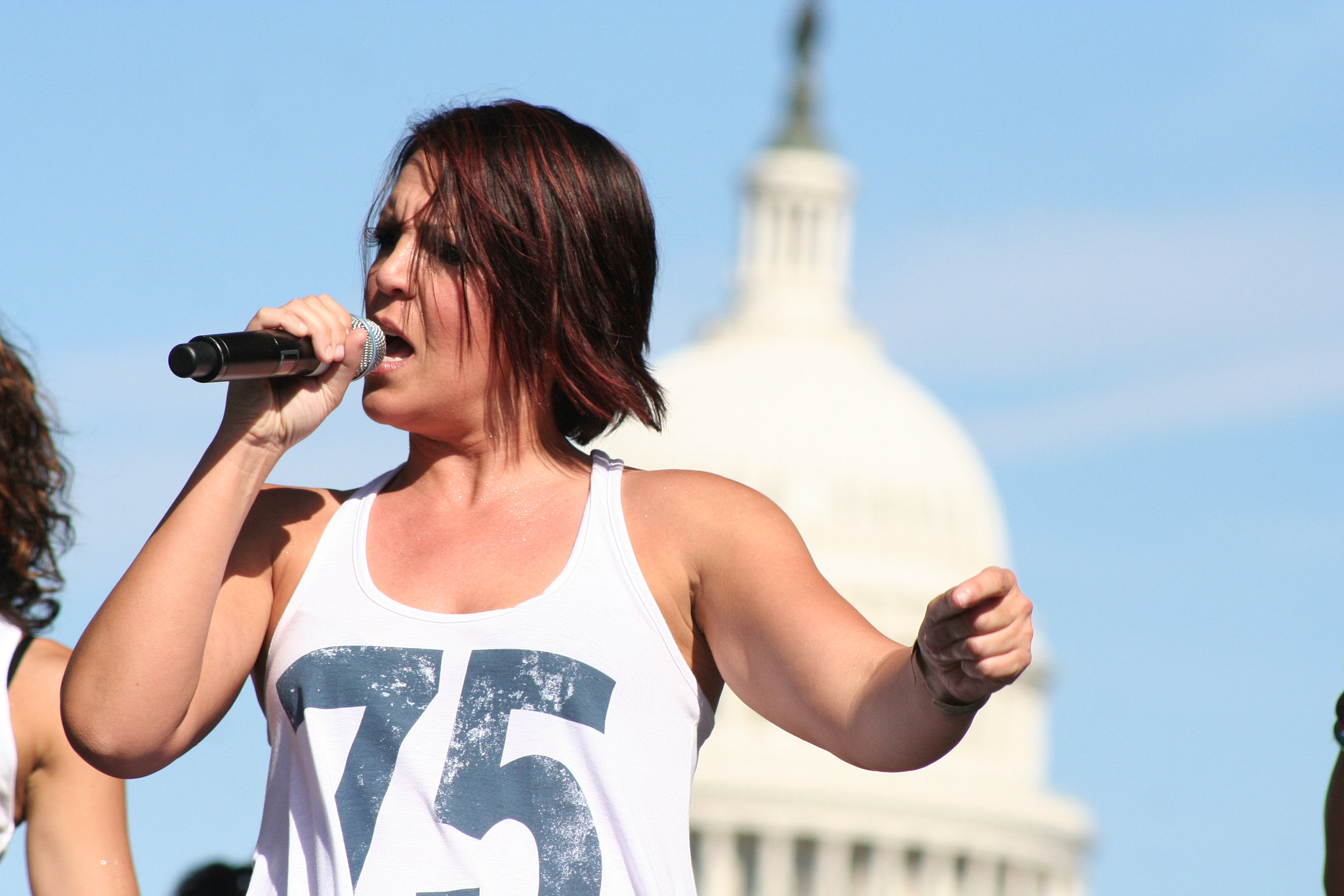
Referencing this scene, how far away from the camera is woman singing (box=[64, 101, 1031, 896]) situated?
3.67m

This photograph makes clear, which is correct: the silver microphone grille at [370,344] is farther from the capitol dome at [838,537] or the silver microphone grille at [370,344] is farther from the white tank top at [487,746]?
the capitol dome at [838,537]

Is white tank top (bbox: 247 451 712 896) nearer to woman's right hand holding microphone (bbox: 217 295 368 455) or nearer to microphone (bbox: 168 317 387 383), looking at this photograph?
woman's right hand holding microphone (bbox: 217 295 368 455)

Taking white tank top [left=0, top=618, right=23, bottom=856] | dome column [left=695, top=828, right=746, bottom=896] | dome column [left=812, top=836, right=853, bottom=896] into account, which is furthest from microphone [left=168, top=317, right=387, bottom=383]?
dome column [left=812, top=836, right=853, bottom=896]

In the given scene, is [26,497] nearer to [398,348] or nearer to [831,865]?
[398,348]

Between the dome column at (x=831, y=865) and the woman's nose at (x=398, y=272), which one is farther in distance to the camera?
the dome column at (x=831, y=865)

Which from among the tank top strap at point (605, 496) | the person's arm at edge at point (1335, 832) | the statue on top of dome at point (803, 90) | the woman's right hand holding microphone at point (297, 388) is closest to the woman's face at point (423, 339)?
the woman's right hand holding microphone at point (297, 388)

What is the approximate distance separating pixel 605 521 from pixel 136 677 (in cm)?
81

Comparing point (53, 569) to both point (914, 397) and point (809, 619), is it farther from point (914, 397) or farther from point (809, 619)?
point (914, 397)

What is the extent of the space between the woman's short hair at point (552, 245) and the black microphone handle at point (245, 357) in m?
0.35

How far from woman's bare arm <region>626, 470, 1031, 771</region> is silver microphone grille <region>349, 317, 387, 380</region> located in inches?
19.2

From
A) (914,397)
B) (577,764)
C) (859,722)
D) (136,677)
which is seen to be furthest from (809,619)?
(914,397)

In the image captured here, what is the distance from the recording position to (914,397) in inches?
3664

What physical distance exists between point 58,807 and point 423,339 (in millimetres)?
1419

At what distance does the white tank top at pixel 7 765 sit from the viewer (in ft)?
15.2
